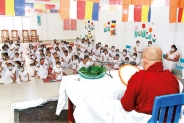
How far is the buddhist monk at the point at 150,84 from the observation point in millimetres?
1483

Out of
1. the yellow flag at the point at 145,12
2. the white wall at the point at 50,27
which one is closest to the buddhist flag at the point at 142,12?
the yellow flag at the point at 145,12

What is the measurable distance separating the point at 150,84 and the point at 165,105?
0.19 m

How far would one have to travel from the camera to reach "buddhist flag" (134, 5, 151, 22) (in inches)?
164

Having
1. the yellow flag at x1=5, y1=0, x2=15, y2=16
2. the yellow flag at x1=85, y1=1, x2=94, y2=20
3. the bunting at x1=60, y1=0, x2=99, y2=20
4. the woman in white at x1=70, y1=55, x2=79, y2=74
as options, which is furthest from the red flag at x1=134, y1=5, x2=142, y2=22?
the yellow flag at x1=5, y1=0, x2=15, y2=16

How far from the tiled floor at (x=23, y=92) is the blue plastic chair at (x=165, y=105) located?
2.36 meters

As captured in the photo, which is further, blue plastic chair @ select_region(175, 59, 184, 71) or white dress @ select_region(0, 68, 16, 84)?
blue plastic chair @ select_region(175, 59, 184, 71)

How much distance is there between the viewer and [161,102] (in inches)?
53.8

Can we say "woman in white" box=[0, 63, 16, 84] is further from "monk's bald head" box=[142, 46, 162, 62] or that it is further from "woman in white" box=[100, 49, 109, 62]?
"monk's bald head" box=[142, 46, 162, 62]

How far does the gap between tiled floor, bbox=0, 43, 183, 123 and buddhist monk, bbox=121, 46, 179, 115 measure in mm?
2212

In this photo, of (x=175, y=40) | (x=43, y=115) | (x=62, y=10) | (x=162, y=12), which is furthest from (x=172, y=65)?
(x=43, y=115)

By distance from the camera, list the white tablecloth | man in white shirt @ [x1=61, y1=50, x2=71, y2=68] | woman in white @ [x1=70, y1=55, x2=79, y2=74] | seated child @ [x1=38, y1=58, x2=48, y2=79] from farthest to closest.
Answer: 1. man in white shirt @ [x1=61, y1=50, x2=71, y2=68]
2. woman in white @ [x1=70, y1=55, x2=79, y2=74]
3. seated child @ [x1=38, y1=58, x2=48, y2=79]
4. the white tablecloth

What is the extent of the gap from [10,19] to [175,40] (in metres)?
10.5

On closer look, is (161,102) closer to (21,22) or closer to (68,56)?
(68,56)

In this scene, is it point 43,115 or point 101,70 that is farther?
point 43,115
